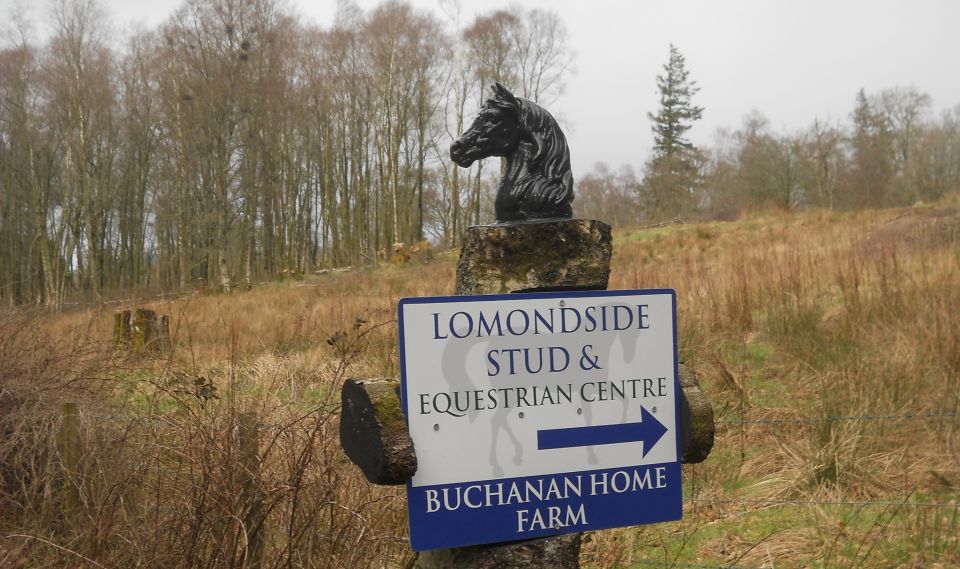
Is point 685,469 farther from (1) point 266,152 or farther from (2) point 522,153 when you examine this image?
(1) point 266,152

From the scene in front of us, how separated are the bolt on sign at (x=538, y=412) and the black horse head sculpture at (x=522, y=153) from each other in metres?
0.35

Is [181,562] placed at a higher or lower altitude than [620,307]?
lower

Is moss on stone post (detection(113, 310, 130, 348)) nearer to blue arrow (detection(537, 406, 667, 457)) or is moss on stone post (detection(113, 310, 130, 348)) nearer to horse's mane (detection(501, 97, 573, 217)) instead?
horse's mane (detection(501, 97, 573, 217))

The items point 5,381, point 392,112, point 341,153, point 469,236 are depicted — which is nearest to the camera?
point 469,236

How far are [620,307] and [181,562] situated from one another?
1.66 meters

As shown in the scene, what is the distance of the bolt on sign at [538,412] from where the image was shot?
1.67 metres

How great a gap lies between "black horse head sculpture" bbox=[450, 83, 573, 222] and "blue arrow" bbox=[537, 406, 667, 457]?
605 mm

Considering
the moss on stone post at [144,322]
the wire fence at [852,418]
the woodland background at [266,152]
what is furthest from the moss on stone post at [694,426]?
the woodland background at [266,152]

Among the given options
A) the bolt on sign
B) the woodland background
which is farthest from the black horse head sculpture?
the woodland background

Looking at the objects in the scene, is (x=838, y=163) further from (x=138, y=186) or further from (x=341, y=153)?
(x=138, y=186)

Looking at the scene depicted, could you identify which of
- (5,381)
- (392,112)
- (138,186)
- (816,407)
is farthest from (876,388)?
(138,186)

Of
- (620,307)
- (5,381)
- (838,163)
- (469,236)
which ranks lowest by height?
(5,381)

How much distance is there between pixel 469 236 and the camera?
1989 mm

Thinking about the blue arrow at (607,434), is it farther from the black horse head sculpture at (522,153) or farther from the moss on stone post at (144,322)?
the moss on stone post at (144,322)
